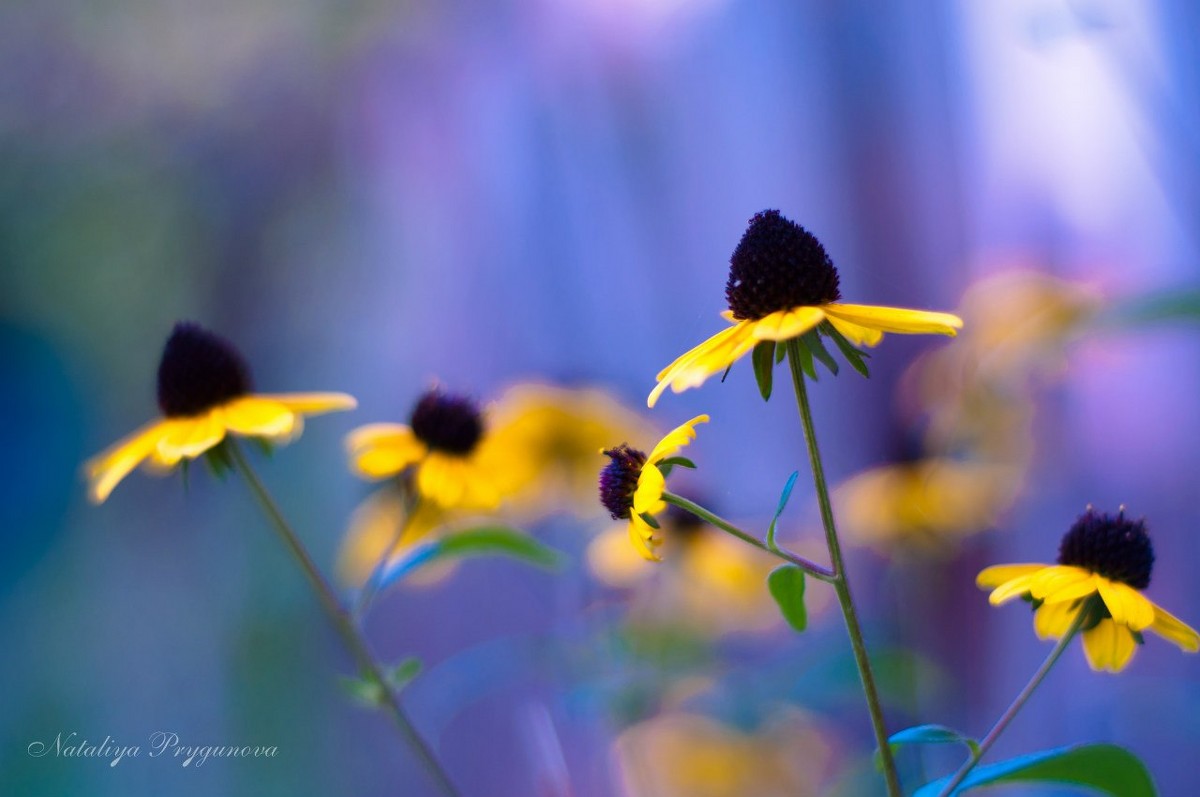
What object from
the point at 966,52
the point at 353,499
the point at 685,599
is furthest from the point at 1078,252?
the point at 353,499

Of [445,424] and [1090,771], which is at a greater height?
[445,424]

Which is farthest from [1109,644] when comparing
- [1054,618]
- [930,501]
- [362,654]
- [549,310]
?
[549,310]

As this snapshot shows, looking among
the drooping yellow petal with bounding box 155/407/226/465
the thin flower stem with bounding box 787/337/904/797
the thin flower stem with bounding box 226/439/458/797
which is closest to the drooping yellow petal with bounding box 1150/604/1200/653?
the thin flower stem with bounding box 787/337/904/797

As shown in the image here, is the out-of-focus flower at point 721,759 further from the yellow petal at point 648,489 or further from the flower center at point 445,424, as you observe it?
the yellow petal at point 648,489

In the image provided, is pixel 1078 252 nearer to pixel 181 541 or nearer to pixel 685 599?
pixel 685 599

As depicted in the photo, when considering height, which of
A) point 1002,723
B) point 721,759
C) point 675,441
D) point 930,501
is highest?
point 675,441

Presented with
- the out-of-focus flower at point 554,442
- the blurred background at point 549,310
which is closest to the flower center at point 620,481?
the out-of-focus flower at point 554,442

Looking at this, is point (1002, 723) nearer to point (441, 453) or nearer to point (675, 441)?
point (675, 441)
